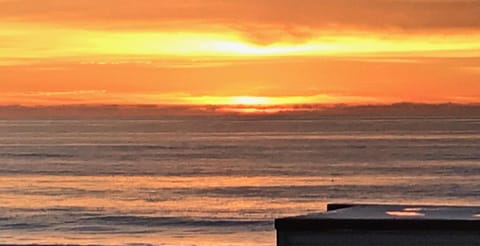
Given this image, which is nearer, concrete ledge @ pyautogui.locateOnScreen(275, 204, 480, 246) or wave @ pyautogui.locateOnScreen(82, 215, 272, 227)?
concrete ledge @ pyautogui.locateOnScreen(275, 204, 480, 246)

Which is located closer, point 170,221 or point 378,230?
point 378,230

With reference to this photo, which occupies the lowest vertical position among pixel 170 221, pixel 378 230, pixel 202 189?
pixel 378 230

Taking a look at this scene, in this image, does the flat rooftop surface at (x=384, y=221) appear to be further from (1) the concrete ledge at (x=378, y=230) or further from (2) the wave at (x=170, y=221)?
(2) the wave at (x=170, y=221)

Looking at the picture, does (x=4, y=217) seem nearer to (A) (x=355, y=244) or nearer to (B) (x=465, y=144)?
(A) (x=355, y=244)

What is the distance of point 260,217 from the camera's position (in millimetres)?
35500

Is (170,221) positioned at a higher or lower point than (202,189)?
lower

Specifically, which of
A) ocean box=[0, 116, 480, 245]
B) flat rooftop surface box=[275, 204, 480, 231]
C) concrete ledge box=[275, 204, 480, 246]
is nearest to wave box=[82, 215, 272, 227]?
ocean box=[0, 116, 480, 245]

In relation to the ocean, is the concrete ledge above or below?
below

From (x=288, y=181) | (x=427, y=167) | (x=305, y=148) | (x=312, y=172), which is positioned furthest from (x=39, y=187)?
(x=305, y=148)

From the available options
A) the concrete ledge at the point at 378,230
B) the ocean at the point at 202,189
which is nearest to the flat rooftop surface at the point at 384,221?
the concrete ledge at the point at 378,230

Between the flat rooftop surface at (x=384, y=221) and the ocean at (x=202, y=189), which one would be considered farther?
the ocean at (x=202, y=189)

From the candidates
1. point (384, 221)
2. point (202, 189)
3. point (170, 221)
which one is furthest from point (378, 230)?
point (202, 189)

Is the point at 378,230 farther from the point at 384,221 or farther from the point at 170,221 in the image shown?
the point at 170,221

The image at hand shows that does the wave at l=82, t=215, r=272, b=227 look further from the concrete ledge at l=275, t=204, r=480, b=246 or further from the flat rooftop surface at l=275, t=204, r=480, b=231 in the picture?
the concrete ledge at l=275, t=204, r=480, b=246
